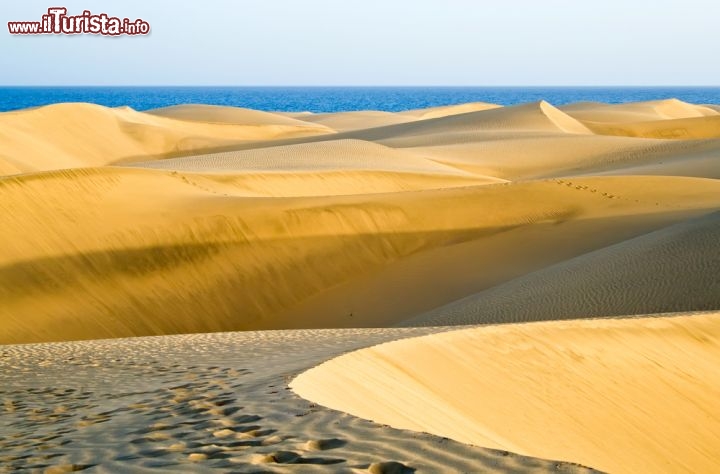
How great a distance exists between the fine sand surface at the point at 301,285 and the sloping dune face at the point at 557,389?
56 mm

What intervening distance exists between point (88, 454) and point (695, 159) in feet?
86.5

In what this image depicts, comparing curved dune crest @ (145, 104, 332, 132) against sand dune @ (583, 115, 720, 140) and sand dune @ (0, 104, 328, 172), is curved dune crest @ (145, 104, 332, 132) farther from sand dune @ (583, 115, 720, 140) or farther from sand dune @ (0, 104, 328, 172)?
sand dune @ (583, 115, 720, 140)

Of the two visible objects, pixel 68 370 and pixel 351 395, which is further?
pixel 68 370

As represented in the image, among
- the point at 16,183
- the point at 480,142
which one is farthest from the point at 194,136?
the point at 16,183

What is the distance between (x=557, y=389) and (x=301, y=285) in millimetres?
8582

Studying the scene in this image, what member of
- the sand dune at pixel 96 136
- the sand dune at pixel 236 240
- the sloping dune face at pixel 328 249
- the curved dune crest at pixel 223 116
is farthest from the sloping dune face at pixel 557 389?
the curved dune crest at pixel 223 116

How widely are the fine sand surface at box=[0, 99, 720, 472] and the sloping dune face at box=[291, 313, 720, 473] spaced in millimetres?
56

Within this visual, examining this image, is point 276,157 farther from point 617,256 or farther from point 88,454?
point 88,454

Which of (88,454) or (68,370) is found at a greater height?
(88,454)

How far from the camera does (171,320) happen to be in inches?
572

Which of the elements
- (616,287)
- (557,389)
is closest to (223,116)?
(616,287)

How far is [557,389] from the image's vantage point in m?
7.56

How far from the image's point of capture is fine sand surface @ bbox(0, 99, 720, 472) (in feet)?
16.6

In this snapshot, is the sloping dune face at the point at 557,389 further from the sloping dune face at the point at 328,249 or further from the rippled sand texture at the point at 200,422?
the sloping dune face at the point at 328,249
